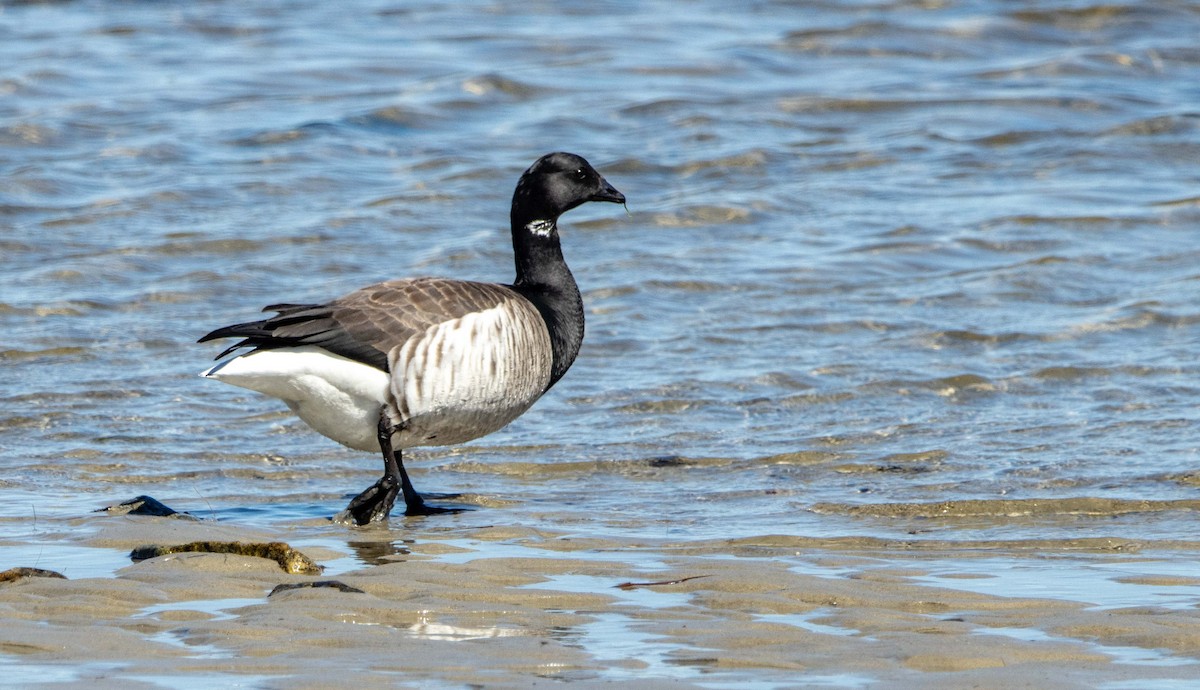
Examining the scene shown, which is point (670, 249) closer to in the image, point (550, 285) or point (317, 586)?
point (550, 285)

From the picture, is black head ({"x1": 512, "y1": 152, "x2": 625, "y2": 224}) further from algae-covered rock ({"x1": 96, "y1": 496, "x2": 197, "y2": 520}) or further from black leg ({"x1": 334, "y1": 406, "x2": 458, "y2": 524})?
algae-covered rock ({"x1": 96, "y1": 496, "x2": 197, "y2": 520})

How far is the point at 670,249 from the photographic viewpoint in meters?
13.2

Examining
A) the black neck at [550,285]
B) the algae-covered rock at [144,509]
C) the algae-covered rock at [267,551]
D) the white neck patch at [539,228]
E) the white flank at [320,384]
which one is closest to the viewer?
the algae-covered rock at [267,551]

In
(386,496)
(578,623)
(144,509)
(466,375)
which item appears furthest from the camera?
(466,375)

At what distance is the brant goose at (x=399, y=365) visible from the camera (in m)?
6.91

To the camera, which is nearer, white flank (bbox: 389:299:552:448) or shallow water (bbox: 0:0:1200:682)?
white flank (bbox: 389:299:552:448)

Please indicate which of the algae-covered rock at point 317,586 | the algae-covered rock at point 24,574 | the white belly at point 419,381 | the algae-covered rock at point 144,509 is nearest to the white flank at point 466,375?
the white belly at point 419,381

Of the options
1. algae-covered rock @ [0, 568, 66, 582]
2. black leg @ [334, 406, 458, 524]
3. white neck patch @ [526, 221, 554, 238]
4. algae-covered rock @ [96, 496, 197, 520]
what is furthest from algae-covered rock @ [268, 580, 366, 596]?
white neck patch @ [526, 221, 554, 238]

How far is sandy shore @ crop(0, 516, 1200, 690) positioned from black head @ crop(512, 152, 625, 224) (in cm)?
275

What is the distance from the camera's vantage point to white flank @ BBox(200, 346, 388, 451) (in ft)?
22.4

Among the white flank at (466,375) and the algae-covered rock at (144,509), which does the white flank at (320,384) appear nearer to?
the white flank at (466,375)

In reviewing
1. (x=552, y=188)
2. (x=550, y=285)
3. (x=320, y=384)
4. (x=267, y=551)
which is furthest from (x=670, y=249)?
(x=267, y=551)

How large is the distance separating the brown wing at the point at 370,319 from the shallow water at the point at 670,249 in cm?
79

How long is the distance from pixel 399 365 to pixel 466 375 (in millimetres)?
318
